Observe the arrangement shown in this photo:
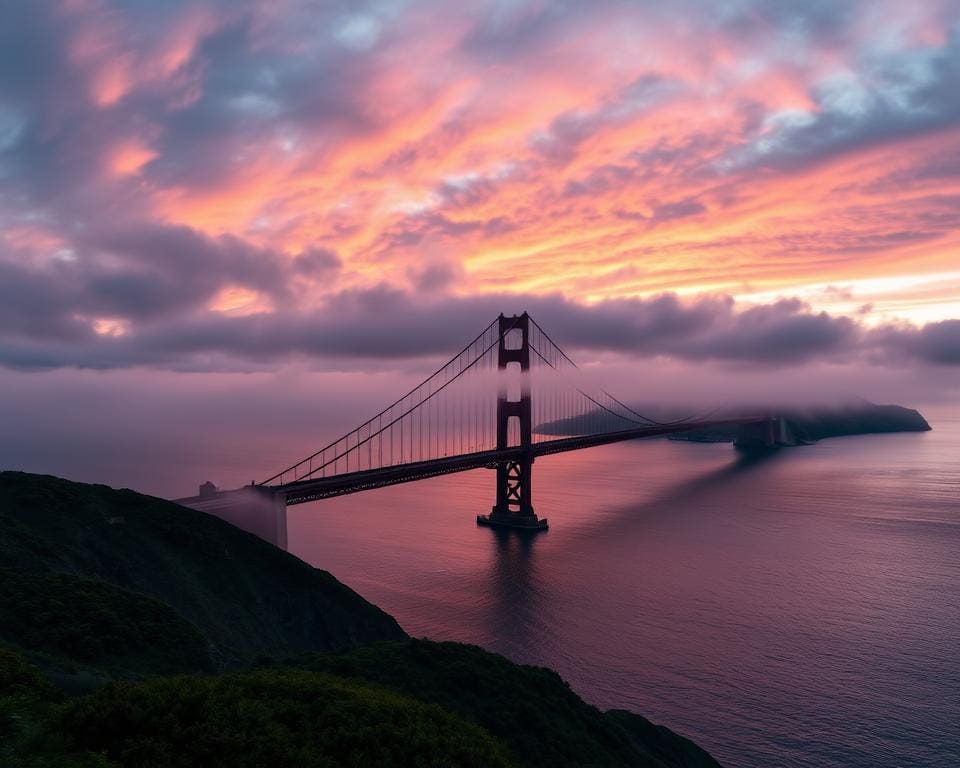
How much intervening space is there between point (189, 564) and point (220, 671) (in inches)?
493

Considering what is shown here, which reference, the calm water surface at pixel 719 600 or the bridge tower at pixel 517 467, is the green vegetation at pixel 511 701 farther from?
the bridge tower at pixel 517 467

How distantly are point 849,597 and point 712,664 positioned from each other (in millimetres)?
15691

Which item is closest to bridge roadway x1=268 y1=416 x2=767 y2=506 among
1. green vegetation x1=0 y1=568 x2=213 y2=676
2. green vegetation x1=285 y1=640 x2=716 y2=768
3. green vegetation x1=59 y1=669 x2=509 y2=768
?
green vegetation x1=0 y1=568 x2=213 y2=676

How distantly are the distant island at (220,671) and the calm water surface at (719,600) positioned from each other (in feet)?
19.6

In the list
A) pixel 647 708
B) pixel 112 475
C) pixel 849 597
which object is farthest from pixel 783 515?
pixel 112 475

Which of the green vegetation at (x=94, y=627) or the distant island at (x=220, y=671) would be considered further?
the green vegetation at (x=94, y=627)

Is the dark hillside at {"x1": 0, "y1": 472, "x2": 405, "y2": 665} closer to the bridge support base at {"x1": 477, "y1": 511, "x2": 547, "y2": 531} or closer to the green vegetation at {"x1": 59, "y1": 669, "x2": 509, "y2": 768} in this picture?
the green vegetation at {"x1": 59, "y1": 669, "x2": 509, "y2": 768}

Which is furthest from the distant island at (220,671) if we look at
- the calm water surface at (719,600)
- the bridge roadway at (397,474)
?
the bridge roadway at (397,474)

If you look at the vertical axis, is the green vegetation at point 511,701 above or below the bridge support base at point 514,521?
above

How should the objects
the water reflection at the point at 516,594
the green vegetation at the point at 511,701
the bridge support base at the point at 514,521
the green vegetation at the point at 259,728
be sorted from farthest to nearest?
the bridge support base at the point at 514,521 → the water reflection at the point at 516,594 → the green vegetation at the point at 511,701 → the green vegetation at the point at 259,728

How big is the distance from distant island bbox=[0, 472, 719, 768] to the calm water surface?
5.96 m

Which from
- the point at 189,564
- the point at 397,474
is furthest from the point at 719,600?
the point at 189,564

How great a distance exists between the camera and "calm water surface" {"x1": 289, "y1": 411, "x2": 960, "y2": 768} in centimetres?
2573

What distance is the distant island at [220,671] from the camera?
395 inches
